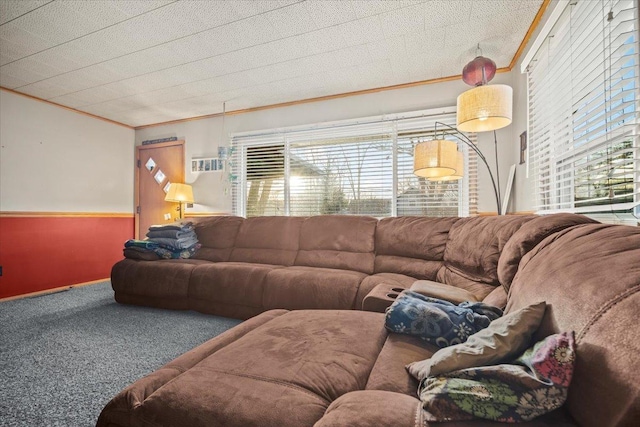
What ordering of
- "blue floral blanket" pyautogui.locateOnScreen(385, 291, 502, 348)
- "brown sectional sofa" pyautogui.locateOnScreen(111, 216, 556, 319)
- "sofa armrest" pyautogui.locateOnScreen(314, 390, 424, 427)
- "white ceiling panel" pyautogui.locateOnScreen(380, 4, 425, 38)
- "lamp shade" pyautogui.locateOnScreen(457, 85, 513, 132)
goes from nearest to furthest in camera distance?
1. "sofa armrest" pyautogui.locateOnScreen(314, 390, 424, 427)
2. "blue floral blanket" pyautogui.locateOnScreen(385, 291, 502, 348)
3. "lamp shade" pyautogui.locateOnScreen(457, 85, 513, 132)
4. "brown sectional sofa" pyautogui.locateOnScreen(111, 216, 556, 319)
5. "white ceiling panel" pyautogui.locateOnScreen(380, 4, 425, 38)

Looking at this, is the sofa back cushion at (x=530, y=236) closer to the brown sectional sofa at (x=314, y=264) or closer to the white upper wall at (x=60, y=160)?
the brown sectional sofa at (x=314, y=264)

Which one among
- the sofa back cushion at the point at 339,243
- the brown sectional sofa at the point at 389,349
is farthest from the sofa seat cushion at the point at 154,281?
the brown sectional sofa at the point at 389,349

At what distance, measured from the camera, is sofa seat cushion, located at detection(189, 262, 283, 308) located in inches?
101

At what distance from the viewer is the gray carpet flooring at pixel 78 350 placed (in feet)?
4.76

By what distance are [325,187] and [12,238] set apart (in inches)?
149

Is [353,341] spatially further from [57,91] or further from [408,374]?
[57,91]

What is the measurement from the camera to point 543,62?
90.8 inches

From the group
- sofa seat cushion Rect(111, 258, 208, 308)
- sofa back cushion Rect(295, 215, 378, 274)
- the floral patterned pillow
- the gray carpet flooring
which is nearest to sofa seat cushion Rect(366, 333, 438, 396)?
the floral patterned pillow

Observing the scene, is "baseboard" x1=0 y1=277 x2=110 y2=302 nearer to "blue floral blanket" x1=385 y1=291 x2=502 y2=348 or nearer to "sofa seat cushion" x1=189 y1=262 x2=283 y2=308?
"sofa seat cushion" x1=189 y1=262 x2=283 y2=308

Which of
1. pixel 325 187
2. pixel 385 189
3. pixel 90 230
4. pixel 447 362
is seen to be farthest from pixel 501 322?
pixel 90 230

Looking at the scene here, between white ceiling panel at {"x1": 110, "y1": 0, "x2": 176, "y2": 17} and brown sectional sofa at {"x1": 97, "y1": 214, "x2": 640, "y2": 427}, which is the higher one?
white ceiling panel at {"x1": 110, "y1": 0, "x2": 176, "y2": 17}

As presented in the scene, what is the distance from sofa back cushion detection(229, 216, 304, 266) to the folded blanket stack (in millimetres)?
546

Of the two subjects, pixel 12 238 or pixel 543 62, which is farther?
pixel 12 238

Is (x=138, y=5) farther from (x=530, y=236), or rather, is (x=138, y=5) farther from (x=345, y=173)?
(x=530, y=236)
